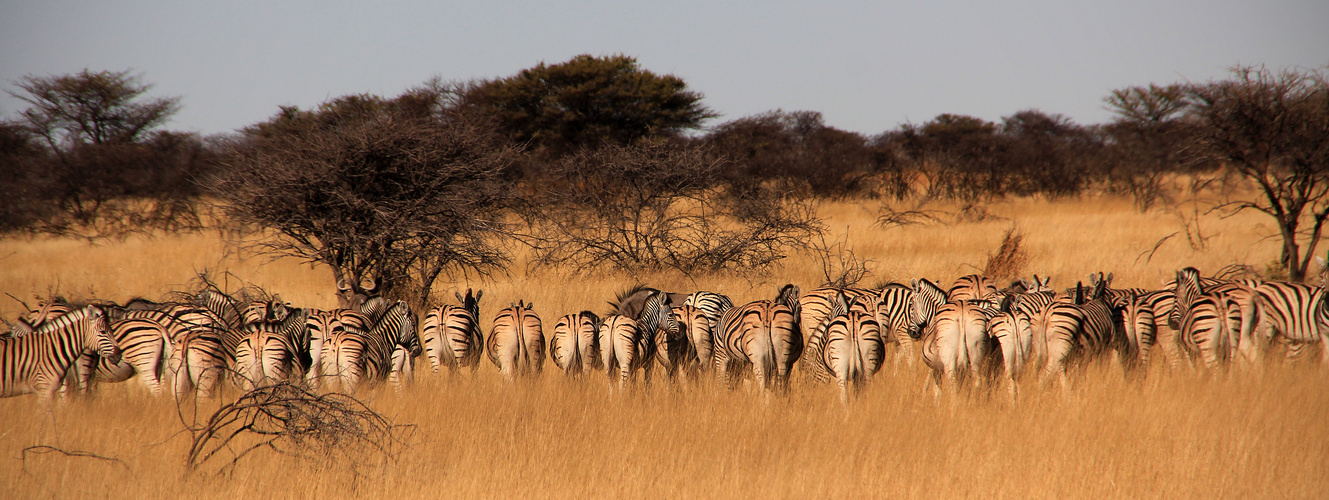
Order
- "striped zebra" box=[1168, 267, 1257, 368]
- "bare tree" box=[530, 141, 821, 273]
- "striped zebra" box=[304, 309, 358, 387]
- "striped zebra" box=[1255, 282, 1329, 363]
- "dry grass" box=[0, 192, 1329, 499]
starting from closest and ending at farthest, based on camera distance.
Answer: "dry grass" box=[0, 192, 1329, 499] < "striped zebra" box=[304, 309, 358, 387] < "striped zebra" box=[1168, 267, 1257, 368] < "striped zebra" box=[1255, 282, 1329, 363] < "bare tree" box=[530, 141, 821, 273]

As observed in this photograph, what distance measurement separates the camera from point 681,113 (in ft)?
88.1

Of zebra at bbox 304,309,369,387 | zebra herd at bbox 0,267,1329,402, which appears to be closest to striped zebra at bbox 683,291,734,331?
zebra herd at bbox 0,267,1329,402

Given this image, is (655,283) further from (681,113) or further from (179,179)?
(179,179)

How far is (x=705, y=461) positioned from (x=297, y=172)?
6.58 m

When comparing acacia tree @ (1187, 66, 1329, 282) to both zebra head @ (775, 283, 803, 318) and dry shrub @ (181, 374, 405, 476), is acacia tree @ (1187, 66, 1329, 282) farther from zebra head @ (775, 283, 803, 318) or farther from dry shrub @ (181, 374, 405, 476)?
dry shrub @ (181, 374, 405, 476)

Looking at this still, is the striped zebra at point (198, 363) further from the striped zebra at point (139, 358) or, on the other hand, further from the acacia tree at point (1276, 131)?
the acacia tree at point (1276, 131)

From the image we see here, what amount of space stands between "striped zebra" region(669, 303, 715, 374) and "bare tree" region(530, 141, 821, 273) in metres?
6.74

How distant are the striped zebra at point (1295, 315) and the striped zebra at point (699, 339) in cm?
446

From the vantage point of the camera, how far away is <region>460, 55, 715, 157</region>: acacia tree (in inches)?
1019

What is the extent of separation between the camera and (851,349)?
235 inches

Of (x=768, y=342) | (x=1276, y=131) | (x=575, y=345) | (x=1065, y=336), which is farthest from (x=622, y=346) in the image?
(x=1276, y=131)

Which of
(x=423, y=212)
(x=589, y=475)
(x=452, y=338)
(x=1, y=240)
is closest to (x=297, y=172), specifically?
(x=423, y=212)

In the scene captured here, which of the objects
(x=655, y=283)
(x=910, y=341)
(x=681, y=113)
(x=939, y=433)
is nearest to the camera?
(x=939, y=433)

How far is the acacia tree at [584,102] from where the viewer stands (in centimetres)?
2588
